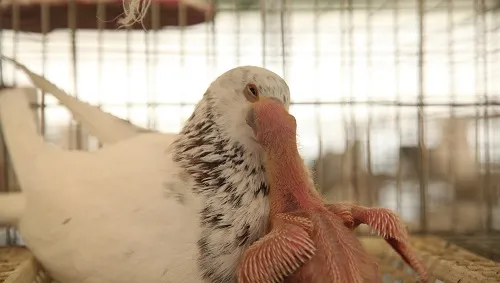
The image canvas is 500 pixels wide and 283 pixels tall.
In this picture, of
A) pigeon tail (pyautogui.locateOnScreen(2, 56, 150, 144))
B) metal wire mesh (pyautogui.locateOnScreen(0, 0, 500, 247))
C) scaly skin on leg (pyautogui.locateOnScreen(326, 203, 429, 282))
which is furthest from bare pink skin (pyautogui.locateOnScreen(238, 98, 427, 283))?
metal wire mesh (pyautogui.locateOnScreen(0, 0, 500, 247))

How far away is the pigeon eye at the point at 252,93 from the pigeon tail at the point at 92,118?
30 centimetres

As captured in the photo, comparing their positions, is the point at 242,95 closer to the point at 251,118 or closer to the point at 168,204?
the point at 251,118

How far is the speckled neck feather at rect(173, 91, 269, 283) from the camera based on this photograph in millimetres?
582

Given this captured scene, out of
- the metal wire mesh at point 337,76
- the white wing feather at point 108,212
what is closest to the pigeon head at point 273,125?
the white wing feather at point 108,212

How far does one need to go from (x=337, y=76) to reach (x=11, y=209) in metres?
0.82

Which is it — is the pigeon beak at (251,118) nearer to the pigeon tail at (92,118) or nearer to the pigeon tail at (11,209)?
the pigeon tail at (92,118)

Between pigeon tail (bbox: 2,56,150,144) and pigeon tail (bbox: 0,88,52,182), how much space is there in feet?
0.13

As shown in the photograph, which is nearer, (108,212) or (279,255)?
(279,255)

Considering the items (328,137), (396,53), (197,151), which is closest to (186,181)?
(197,151)

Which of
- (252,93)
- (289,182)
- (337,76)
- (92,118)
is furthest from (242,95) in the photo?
(337,76)

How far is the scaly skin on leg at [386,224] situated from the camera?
1.76 feet

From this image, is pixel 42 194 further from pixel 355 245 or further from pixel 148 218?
pixel 355 245

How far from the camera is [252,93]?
0.62 metres

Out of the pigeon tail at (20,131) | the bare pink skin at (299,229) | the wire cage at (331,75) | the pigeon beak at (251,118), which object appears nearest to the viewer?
the bare pink skin at (299,229)
